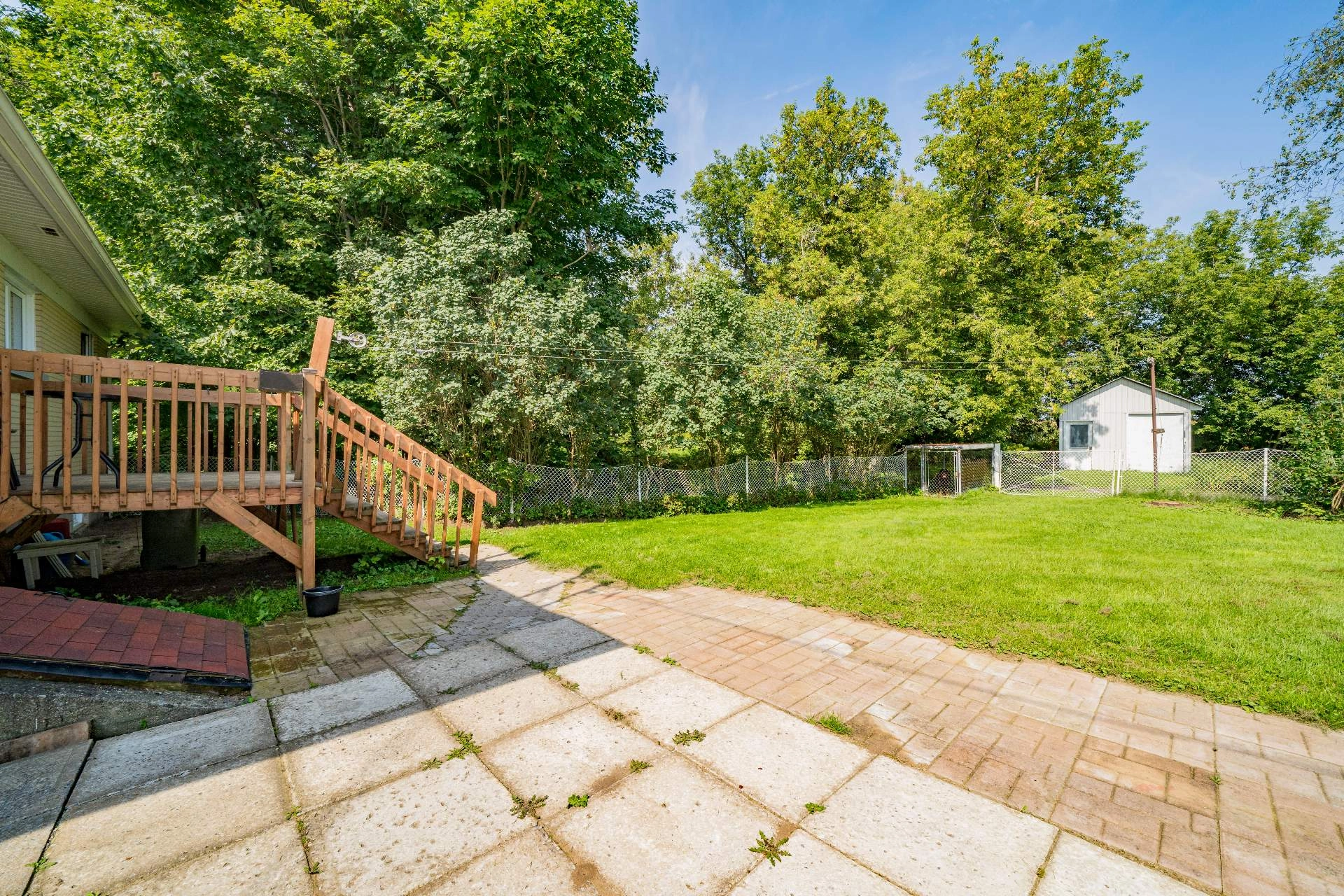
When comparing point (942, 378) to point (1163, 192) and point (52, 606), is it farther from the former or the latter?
point (52, 606)

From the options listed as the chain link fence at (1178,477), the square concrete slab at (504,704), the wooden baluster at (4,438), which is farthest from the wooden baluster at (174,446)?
the chain link fence at (1178,477)

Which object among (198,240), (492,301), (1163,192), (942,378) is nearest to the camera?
(492,301)

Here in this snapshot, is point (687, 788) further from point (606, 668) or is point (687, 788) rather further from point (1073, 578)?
point (1073, 578)

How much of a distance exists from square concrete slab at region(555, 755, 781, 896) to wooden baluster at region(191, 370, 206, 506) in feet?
13.3

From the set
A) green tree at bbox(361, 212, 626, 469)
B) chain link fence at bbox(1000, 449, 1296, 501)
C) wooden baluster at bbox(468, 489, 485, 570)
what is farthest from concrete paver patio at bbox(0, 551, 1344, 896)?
chain link fence at bbox(1000, 449, 1296, 501)

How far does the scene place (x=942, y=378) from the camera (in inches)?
677

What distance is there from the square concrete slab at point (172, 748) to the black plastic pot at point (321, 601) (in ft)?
5.18

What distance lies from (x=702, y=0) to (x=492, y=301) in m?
9.31

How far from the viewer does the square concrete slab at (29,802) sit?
1.74 m

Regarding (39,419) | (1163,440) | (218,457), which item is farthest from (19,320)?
(1163,440)

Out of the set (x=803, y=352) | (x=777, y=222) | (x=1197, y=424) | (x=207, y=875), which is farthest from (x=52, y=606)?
(x=1197, y=424)

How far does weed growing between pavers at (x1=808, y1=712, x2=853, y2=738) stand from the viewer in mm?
2641

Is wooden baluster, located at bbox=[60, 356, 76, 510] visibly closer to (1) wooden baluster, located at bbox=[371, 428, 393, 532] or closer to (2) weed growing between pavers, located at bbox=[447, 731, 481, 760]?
(1) wooden baluster, located at bbox=[371, 428, 393, 532]

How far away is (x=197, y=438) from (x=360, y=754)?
10.8ft
